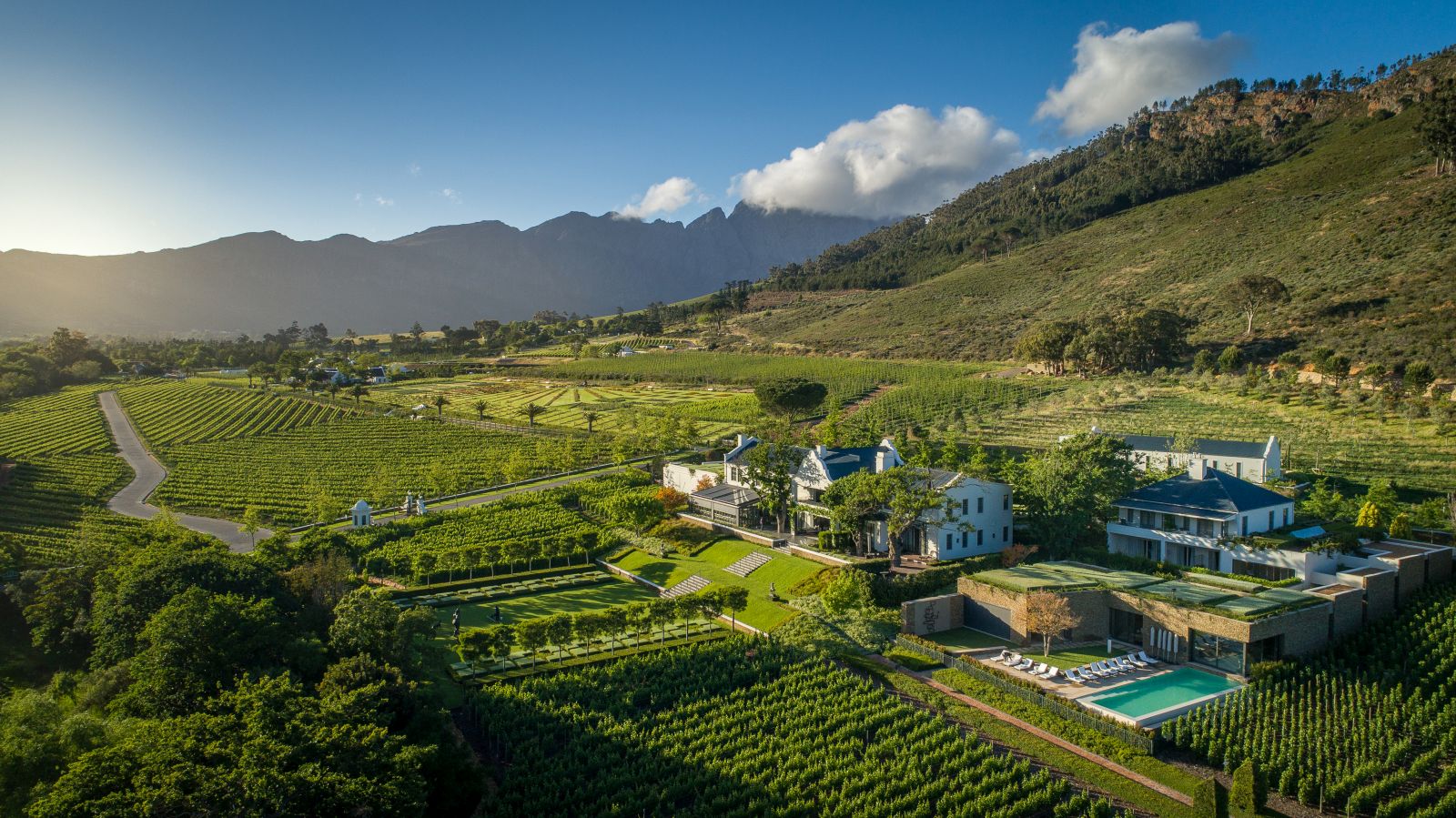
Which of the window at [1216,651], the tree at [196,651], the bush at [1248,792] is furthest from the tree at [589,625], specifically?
the window at [1216,651]

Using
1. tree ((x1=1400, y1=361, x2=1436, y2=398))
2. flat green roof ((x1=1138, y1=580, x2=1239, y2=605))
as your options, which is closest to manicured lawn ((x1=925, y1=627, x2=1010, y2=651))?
flat green roof ((x1=1138, y1=580, x2=1239, y2=605))

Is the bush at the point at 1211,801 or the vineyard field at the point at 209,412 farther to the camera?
the vineyard field at the point at 209,412

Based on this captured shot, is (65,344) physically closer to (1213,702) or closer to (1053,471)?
(1053,471)

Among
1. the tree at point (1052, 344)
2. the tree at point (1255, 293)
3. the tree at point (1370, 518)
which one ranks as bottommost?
the tree at point (1370, 518)

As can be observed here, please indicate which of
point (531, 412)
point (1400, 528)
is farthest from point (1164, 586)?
point (531, 412)

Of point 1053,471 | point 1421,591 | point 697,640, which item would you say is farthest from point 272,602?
point 1421,591

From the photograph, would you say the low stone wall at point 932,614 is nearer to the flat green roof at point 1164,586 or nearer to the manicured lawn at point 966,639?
the manicured lawn at point 966,639

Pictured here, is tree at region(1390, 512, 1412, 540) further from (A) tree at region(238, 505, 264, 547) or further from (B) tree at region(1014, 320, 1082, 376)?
(A) tree at region(238, 505, 264, 547)
